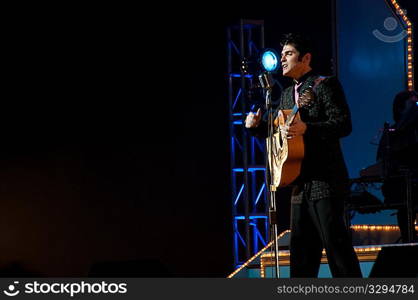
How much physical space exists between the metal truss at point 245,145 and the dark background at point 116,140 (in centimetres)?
32

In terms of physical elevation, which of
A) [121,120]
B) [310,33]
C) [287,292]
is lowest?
[287,292]

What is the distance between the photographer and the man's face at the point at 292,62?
464 centimetres

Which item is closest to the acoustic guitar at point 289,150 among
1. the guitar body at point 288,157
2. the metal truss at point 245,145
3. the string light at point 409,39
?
the guitar body at point 288,157

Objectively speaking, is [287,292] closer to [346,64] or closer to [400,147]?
[400,147]

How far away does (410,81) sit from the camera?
9672 mm

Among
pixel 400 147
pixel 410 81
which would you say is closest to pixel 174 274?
pixel 400 147

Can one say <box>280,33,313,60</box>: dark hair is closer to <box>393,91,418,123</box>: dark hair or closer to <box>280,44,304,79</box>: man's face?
Result: <box>280,44,304,79</box>: man's face

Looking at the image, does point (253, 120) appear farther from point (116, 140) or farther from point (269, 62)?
point (116, 140)

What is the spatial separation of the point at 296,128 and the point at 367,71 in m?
5.81

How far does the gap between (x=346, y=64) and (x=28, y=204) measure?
177 inches

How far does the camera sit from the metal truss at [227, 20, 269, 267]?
331 inches

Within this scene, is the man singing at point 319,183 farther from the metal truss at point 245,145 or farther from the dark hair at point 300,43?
the metal truss at point 245,145

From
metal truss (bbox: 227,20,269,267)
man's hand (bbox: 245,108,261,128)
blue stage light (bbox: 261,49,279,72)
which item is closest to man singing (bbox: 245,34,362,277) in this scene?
man's hand (bbox: 245,108,261,128)

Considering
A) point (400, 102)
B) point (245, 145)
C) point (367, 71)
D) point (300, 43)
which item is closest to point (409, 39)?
point (367, 71)
